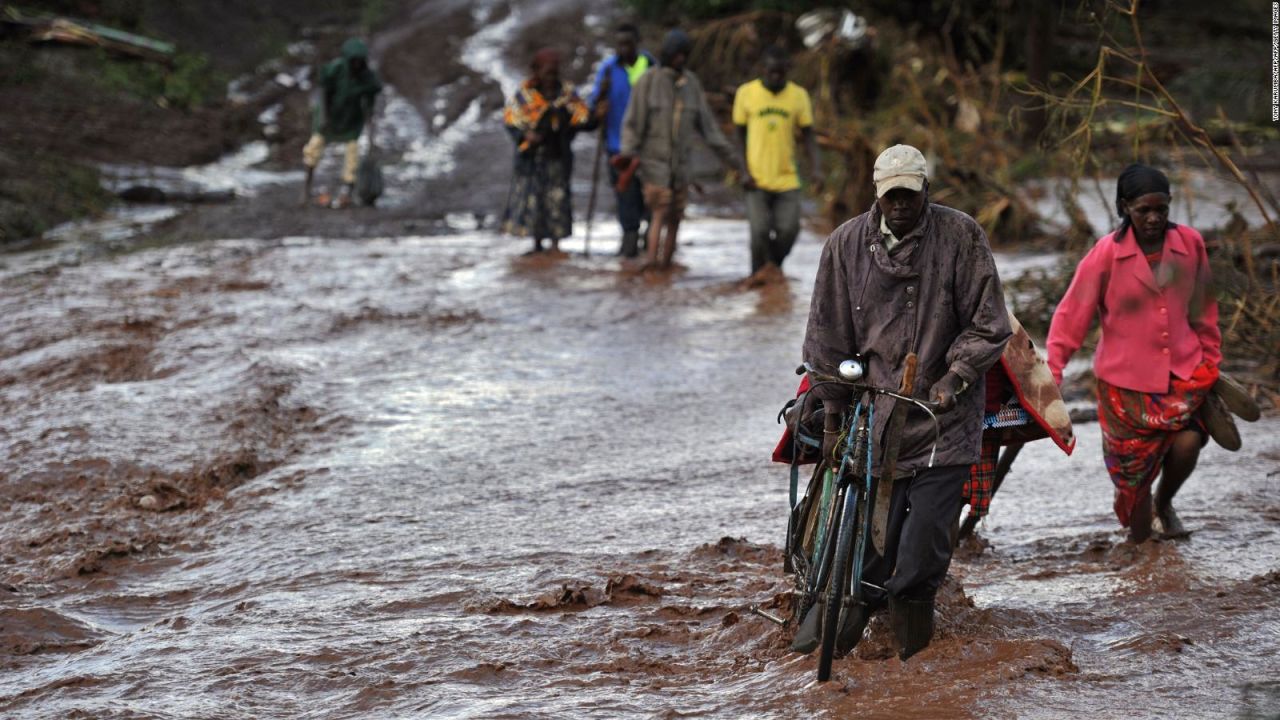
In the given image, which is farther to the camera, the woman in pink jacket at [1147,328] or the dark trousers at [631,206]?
the dark trousers at [631,206]

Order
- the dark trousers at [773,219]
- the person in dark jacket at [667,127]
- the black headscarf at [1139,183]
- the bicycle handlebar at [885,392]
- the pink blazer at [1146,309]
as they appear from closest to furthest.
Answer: the bicycle handlebar at [885,392], the black headscarf at [1139,183], the pink blazer at [1146,309], the dark trousers at [773,219], the person in dark jacket at [667,127]

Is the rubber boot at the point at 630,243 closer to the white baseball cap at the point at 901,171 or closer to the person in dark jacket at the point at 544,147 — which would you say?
the person in dark jacket at the point at 544,147

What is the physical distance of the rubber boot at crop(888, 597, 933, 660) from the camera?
4.68 m

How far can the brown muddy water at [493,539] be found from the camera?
184 inches

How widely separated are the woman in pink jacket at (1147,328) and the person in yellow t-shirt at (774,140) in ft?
18.6

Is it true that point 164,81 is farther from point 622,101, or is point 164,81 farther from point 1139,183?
point 1139,183

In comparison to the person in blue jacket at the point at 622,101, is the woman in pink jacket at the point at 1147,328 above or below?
below

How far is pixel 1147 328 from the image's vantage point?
571cm

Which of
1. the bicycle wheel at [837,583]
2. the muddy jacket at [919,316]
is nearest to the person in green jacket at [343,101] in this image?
the muddy jacket at [919,316]

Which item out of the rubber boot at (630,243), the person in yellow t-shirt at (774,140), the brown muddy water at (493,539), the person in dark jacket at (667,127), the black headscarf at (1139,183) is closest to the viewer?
the brown muddy water at (493,539)

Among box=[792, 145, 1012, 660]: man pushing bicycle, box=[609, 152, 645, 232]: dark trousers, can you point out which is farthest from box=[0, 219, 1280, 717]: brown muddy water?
box=[609, 152, 645, 232]: dark trousers

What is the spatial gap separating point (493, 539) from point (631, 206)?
7.30m

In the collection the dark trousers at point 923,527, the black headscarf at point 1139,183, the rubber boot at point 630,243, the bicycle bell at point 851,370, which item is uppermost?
the black headscarf at point 1139,183

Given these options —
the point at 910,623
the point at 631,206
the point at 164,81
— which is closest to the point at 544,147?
the point at 631,206
